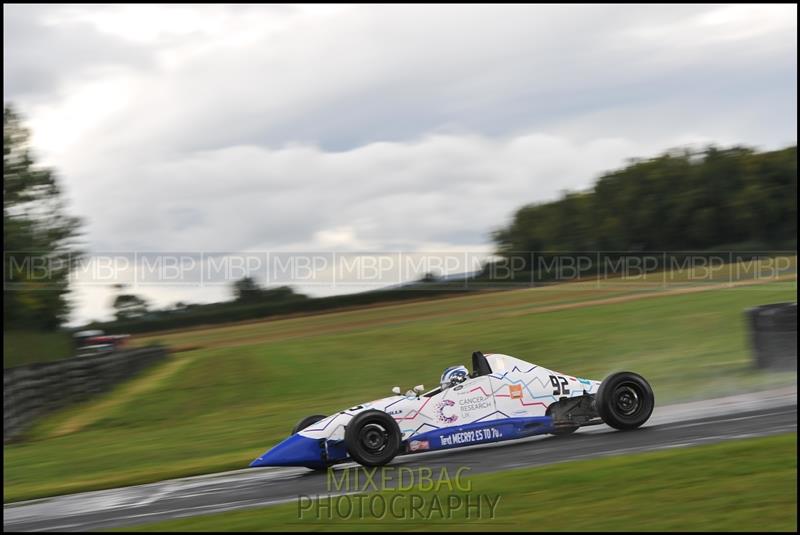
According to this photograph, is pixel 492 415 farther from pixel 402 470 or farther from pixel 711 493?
pixel 711 493

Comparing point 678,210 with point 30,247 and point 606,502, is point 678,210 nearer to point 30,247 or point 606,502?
point 30,247

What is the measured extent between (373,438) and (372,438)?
0.04 feet

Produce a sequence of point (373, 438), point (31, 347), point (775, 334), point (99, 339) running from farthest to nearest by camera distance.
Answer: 1. point (99, 339)
2. point (31, 347)
3. point (775, 334)
4. point (373, 438)

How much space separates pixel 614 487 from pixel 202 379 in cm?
1630

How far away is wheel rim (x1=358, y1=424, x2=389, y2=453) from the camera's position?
1023cm

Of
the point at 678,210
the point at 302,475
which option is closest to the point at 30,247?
the point at 302,475

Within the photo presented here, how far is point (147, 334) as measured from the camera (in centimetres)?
4212

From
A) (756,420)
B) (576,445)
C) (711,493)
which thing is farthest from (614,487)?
(756,420)

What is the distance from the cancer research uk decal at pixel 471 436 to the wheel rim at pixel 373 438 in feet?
2.21

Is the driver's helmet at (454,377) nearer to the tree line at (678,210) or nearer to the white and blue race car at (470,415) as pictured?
the white and blue race car at (470,415)

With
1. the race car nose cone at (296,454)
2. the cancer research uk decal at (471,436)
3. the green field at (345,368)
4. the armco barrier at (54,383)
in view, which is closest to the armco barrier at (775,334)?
the green field at (345,368)

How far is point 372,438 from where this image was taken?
10.3m

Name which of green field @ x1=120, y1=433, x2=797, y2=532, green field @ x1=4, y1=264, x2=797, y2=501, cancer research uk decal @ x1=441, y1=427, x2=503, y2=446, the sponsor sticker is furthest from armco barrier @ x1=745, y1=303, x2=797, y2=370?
the sponsor sticker

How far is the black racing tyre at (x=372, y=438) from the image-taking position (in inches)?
400
